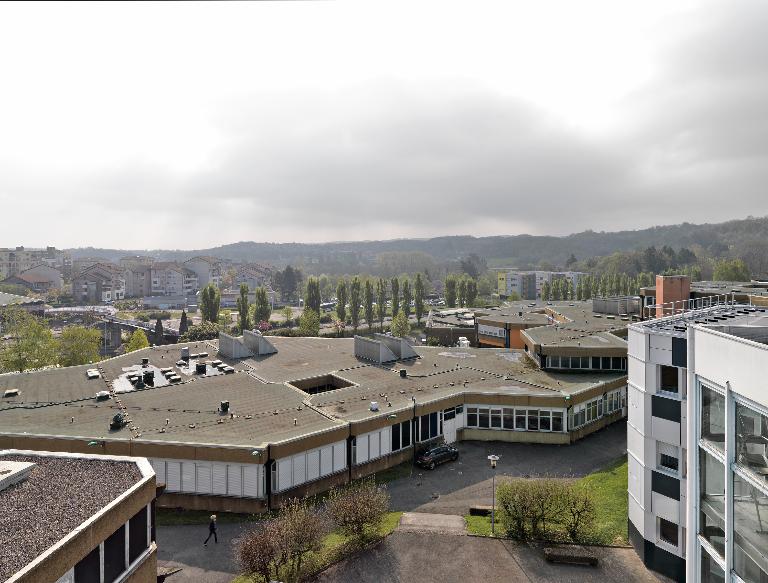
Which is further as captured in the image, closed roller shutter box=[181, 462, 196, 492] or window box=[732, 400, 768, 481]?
closed roller shutter box=[181, 462, 196, 492]

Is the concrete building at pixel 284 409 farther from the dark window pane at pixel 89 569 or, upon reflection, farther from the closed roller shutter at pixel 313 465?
the dark window pane at pixel 89 569

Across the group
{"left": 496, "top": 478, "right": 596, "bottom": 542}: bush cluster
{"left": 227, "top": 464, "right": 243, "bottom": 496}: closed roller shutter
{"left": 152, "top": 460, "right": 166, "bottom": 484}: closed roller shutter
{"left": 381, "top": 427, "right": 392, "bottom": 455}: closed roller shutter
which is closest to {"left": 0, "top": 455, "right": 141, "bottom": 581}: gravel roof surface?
{"left": 152, "top": 460, "right": 166, "bottom": 484}: closed roller shutter

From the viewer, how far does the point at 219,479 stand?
24.9m

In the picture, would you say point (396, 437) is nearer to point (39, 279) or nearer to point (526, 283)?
point (526, 283)

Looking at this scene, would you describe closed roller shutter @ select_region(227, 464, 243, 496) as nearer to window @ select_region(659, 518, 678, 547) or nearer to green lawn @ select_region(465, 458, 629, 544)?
green lawn @ select_region(465, 458, 629, 544)

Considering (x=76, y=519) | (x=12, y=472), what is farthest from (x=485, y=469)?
(x=12, y=472)

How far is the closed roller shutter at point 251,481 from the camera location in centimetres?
2455

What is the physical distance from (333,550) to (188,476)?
905cm

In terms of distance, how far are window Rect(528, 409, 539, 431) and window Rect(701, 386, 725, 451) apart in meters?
21.5

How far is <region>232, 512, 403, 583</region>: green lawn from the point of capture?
63.9 ft

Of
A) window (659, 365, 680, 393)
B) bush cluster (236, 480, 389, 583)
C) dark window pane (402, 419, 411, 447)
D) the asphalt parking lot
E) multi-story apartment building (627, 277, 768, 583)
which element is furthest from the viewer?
dark window pane (402, 419, 411, 447)

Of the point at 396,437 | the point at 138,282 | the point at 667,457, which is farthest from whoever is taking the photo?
the point at 138,282

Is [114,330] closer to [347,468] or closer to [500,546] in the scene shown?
[347,468]

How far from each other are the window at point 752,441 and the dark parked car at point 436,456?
20.2 metres
